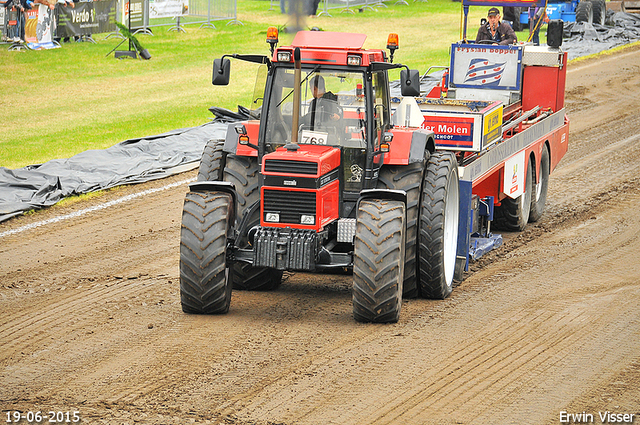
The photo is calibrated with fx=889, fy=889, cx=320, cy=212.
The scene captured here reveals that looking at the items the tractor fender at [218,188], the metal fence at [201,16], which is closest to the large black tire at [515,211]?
the tractor fender at [218,188]

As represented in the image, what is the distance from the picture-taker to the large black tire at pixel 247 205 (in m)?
8.28

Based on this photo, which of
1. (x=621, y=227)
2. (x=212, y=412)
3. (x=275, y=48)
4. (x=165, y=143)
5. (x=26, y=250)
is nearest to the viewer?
(x=212, y=412)

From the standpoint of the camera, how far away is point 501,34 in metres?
14.9

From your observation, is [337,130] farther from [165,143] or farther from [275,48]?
[165,143]

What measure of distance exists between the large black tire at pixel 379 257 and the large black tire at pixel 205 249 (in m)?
1.15

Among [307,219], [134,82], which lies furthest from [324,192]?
[134,82]

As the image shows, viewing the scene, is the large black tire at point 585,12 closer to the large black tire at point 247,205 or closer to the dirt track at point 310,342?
the dirt track at point 310,342

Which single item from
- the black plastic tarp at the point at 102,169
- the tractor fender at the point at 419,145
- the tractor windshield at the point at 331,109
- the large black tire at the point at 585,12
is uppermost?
the large black tire at the point at 585,12

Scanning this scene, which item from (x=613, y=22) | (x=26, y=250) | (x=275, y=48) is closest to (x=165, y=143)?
(x=26, y=250)

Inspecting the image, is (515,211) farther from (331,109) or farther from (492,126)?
(331,109)

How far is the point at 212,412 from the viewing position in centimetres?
600

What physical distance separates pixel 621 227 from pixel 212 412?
750 centimetres

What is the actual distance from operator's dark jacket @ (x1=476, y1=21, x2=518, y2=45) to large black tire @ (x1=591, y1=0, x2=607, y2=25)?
1979 centimetres

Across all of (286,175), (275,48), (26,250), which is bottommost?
(26,250)
